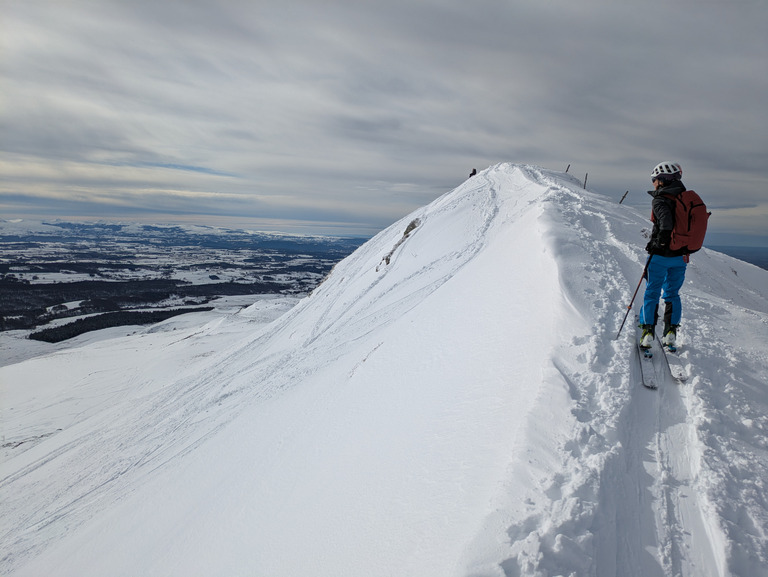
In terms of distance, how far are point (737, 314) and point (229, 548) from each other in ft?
32.7

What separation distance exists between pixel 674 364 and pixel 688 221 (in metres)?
2.23

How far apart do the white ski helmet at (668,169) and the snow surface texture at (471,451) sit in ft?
7.99

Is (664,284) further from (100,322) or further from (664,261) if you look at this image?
(100,322)

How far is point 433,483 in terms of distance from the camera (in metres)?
4.23

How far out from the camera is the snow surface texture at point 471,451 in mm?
3359

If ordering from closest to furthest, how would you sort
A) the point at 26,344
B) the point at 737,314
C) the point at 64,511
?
the point at 737,314 < the point at 64,511 < the point at 26,344

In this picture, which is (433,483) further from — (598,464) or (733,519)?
(733,519)

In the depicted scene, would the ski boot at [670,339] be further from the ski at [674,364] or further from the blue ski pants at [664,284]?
the blue ski pants at [664,284]

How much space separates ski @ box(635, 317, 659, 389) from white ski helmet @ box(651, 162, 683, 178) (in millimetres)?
2574

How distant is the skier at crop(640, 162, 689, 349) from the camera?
5.71 m

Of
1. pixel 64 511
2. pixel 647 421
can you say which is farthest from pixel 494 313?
pixel 64 511

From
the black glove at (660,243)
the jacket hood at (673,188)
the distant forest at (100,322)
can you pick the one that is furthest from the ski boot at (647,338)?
the distant forest at (100,322)

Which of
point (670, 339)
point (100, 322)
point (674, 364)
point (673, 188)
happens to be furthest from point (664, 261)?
point (100, 322)

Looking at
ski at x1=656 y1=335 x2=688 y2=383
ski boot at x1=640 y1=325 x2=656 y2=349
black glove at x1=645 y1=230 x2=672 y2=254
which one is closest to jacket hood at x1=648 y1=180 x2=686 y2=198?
black glove at x1=645 y1=230 x2=672 y2=254
